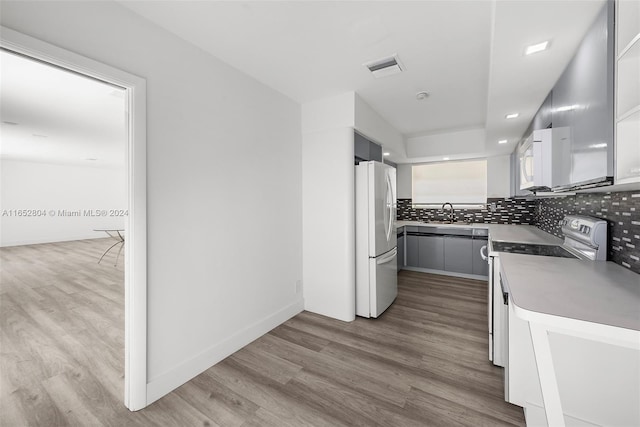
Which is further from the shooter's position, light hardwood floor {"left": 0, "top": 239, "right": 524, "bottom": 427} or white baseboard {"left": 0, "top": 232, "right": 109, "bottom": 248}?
white baseboard {"left": 0, "top": 232, "right": 109, "bottom": 248}

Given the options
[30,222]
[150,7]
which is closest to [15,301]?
[150,7]

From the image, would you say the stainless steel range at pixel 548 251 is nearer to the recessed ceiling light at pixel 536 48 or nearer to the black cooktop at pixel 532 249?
the black cooktop at pixel 532 249

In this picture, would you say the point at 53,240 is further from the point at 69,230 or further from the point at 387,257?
the point at 387,257

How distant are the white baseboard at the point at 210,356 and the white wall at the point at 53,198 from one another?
5385mm

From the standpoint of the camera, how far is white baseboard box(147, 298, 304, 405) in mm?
1761

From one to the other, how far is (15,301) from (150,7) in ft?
13.1

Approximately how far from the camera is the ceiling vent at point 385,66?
7.18 ft

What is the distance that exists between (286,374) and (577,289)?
1.88 metres

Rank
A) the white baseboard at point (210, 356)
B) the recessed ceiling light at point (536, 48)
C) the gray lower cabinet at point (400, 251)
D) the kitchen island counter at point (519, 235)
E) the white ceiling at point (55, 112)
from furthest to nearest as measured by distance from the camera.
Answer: the gray lower cabinet at point (400, 251)
the kitchen island counter at point (519, 235)
the white ceiling at point (55, 112)
the white baseboard at point (210, 356)
the recessed ceiling light at point (536, 48)

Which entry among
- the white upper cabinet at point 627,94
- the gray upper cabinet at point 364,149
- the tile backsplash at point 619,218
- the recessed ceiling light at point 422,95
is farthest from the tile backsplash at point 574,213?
the gray upper cabinet at point 364,149

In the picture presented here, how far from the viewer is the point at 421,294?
12.1 ft

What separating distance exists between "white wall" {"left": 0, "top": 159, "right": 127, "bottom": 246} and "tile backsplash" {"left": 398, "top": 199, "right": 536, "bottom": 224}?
22.5 ft

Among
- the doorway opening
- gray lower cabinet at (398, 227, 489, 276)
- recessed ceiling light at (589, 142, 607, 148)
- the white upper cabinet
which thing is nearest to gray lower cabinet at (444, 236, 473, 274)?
gray lower cabinet at (398, 227, 489, 276)

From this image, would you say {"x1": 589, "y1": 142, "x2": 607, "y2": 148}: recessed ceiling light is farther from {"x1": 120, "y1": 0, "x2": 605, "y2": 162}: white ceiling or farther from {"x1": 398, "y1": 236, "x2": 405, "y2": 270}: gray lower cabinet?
{"x1": 398, "y1": 236, "x2": 405, "y2": 270}: gray lower cabinet
